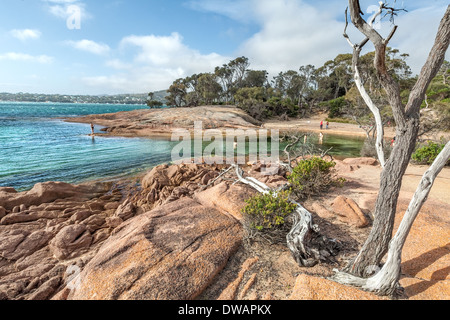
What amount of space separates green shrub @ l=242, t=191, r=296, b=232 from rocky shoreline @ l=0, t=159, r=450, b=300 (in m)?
0.42

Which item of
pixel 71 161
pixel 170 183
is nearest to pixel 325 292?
pixel 170 183

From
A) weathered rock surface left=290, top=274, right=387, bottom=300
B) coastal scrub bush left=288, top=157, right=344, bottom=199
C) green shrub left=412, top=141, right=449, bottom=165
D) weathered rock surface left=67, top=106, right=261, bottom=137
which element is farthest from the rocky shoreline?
weathered rock surface left=67, top=106, right=261, bottom=137

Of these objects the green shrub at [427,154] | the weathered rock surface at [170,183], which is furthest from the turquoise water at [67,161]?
the green shrub at [427,154]

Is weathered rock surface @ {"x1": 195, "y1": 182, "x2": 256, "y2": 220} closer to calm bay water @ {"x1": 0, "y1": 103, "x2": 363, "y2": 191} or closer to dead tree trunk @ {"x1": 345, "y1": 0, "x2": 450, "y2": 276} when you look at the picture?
dead tree trunk @ {"x1": 345, "y1": 0, "x2": 450, "y2": 276}

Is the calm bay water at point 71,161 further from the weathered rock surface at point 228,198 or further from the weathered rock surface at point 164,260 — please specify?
the weathered rock surface at point 164,260

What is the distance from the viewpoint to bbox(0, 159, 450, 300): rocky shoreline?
3336 millimetres

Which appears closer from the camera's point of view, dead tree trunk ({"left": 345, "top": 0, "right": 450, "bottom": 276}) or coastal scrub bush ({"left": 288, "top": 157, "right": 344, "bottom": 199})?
dead tree trunk ({"left": 345, "top": 0, "right": 450, "bottom": 276})

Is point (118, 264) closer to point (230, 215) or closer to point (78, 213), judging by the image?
point (230, 215)

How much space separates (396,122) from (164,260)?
434 centimetres

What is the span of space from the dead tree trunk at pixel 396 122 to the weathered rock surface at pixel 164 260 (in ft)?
8.32
